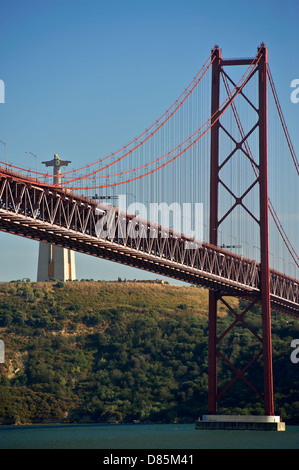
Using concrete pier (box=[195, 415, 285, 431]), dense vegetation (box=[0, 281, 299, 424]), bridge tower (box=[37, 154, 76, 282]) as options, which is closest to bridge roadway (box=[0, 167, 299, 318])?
concrete pier (box=[195, 415, 285, 431])

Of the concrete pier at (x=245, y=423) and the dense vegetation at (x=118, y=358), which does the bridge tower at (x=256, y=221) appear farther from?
the dense vegetation at (x=118, y=358)

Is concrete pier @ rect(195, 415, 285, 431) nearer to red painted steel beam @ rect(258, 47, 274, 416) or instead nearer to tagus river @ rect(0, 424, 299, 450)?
tagus river @ rect(0, 424, 299, 450)

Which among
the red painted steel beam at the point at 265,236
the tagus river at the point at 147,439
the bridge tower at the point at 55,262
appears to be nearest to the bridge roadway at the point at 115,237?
the red painted steel beam at the point at 265,236

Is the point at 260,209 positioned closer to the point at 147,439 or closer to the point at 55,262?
the point at 147,439

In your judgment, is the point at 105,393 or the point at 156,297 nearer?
the point at 105,393
